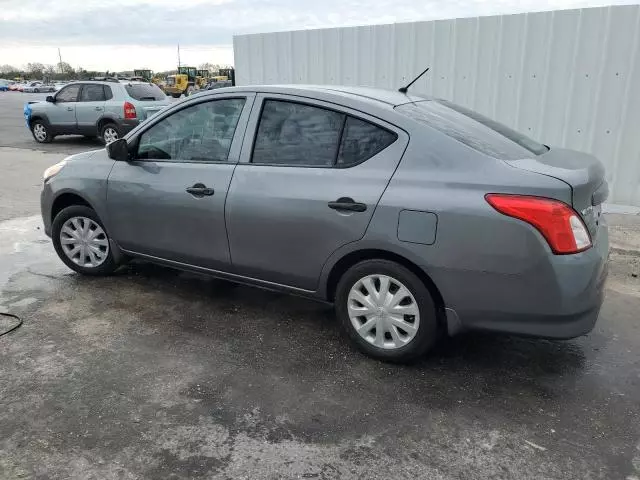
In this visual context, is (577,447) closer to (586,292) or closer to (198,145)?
(586,292)

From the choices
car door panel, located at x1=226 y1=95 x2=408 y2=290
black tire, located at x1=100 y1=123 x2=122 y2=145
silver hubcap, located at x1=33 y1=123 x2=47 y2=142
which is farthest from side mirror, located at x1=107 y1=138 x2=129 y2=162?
silver hubcap, located at x1=33 y1=123 x2=47 y2=142

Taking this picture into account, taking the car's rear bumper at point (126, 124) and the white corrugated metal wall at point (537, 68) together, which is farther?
the car's rear bumper at point (126, 124)

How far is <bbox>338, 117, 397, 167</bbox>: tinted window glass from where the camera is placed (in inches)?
131

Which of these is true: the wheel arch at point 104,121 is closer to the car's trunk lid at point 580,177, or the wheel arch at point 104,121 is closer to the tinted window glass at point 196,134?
the tinted window glass at point 196,134

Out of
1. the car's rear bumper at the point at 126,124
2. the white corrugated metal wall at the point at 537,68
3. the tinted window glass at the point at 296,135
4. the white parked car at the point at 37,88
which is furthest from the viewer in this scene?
the white parked car at the point at 37,88

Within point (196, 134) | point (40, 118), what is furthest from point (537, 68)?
point (40, 118)

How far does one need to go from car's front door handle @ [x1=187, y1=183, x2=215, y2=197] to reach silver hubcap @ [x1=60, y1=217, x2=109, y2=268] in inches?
47.6

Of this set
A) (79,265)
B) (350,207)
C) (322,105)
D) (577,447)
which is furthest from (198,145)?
(577,447)

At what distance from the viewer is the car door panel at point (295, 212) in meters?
3.29

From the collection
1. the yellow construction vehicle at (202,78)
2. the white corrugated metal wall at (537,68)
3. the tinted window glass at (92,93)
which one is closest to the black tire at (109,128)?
the tinted window glass at (92,93)

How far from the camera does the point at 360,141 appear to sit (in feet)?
11.2

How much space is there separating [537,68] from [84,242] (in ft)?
17.7

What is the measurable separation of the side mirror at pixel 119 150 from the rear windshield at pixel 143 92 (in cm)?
1069

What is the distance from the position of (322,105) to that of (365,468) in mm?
2145
